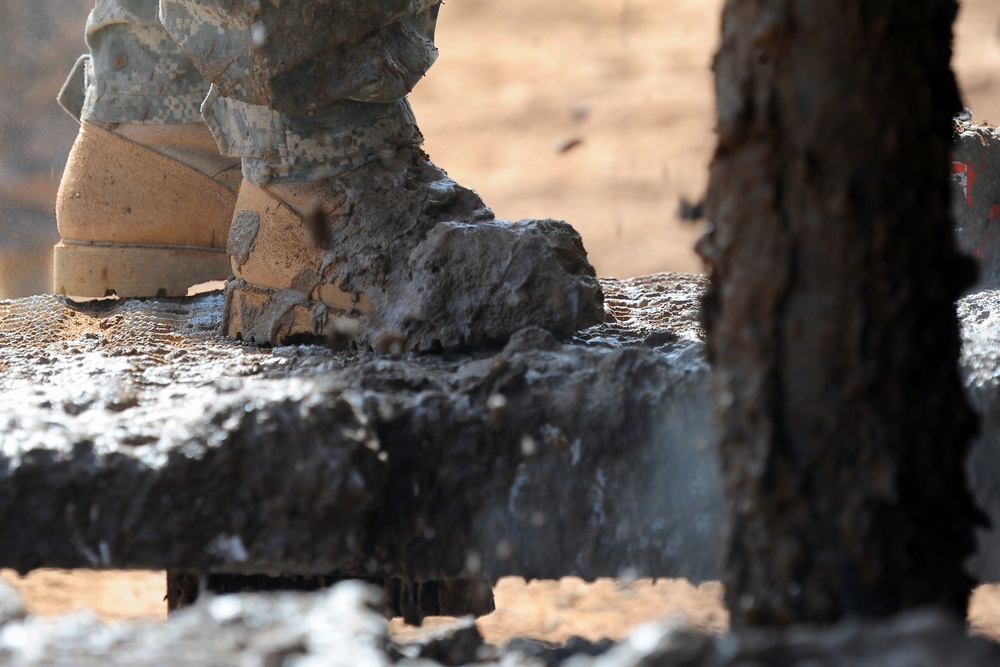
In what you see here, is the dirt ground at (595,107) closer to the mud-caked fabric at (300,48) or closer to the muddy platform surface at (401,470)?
the mud-caked fabric at (300,48)

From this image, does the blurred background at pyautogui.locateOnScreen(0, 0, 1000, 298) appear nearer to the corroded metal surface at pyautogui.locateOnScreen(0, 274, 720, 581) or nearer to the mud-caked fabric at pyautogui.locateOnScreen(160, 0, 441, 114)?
the mud-caked fabric at pyautogui.locateOnScreen(160, 0, 441, 114)

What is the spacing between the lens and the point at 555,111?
300 inches

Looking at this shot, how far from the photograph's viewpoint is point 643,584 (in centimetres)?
361

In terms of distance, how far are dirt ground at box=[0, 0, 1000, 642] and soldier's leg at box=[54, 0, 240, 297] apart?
243 cm

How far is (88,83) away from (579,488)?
1.99 meters

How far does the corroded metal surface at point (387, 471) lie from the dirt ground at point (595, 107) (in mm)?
3527

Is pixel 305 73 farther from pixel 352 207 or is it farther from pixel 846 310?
pixel 846 310


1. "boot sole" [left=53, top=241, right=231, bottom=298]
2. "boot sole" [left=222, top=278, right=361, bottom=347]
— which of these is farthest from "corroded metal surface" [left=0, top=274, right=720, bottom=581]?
"boot sole" [left=53, top=241, right=231, bottom=298]

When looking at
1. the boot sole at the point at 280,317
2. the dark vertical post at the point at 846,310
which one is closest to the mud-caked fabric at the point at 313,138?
the boot sole at the point at 280,317

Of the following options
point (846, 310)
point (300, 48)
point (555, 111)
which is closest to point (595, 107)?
point (555, 111)

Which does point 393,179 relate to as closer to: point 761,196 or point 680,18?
point 761,196

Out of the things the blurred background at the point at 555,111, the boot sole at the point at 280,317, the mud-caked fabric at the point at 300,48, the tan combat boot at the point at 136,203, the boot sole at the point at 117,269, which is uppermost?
the blurred background at the point at 555,111

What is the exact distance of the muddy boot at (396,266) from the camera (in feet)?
6.86

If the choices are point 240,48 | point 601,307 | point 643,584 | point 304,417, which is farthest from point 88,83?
point 643,584
